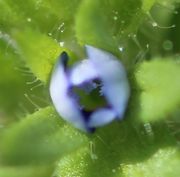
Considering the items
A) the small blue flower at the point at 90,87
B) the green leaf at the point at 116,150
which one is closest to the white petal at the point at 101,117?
the small blue flower at the point at 90,87

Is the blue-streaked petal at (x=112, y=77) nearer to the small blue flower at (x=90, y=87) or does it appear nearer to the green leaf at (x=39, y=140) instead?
the small blue flower at (x=90, y=87)

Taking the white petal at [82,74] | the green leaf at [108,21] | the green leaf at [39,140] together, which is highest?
Result: the green leaf at [108,21]

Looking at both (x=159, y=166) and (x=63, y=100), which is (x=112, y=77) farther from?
(x=159, y=166)

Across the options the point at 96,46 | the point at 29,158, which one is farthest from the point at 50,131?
the point at 96,46

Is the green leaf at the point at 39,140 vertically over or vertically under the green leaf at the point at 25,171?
over

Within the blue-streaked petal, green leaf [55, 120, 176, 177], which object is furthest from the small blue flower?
green leaf [55, 120, 176, 177]

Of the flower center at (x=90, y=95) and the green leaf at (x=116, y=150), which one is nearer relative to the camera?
the flower center at (x=90, y=95)

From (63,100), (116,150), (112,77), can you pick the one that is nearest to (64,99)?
(63,100)
